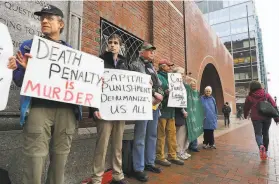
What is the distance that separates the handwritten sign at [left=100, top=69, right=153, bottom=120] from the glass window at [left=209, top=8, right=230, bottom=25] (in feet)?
168

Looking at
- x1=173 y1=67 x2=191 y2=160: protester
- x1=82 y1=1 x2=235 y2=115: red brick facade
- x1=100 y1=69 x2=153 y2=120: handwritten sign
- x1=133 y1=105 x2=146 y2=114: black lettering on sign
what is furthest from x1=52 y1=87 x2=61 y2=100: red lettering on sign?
x1=173 y1=67 x2=191 y2=160: protester

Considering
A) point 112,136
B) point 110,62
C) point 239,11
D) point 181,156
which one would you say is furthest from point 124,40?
point 239,11

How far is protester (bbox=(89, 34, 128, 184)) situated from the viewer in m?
2.69

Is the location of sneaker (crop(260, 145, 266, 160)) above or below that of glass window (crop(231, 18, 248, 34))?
below

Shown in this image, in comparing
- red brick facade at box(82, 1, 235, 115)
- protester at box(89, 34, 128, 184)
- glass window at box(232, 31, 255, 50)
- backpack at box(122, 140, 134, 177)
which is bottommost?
backpack at box(122, 140, 134, 177)

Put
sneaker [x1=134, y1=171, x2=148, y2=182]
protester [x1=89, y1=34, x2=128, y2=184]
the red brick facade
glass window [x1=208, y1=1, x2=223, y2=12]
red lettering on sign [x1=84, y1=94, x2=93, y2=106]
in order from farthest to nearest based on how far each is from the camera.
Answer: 1. glass window [x1=208, y1=1, x2=223, y2=12]
2. the red brick facade
3. sneaker [x1=134, y1=171, x2=148, y2=182]
4. protester [x1=89, y1=34, x2=128, y2=184]
5. red lettering on sign [x1=84, y1=94, x2=93, y2=106]

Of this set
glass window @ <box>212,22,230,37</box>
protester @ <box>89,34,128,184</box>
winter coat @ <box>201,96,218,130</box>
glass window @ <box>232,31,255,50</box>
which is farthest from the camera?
glass window @ <box>212,22,230,37</box>

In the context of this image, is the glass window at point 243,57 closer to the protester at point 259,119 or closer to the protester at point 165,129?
the protester at point 259,119

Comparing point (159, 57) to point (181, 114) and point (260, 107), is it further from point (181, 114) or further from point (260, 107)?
point (260, 107)

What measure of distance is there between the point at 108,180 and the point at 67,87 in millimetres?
1639

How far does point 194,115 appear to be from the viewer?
5160 mm

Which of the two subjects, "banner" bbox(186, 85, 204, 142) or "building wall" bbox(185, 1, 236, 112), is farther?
"building wall" bbox(185, 1, 236, 112)

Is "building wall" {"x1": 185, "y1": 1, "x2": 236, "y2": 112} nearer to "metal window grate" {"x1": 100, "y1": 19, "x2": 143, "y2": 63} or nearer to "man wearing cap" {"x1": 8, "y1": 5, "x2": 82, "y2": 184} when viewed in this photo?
"metal window grate" {"x1": 100, "y1": 19, "x2": 143, "y2": 63}

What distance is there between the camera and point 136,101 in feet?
10.1
